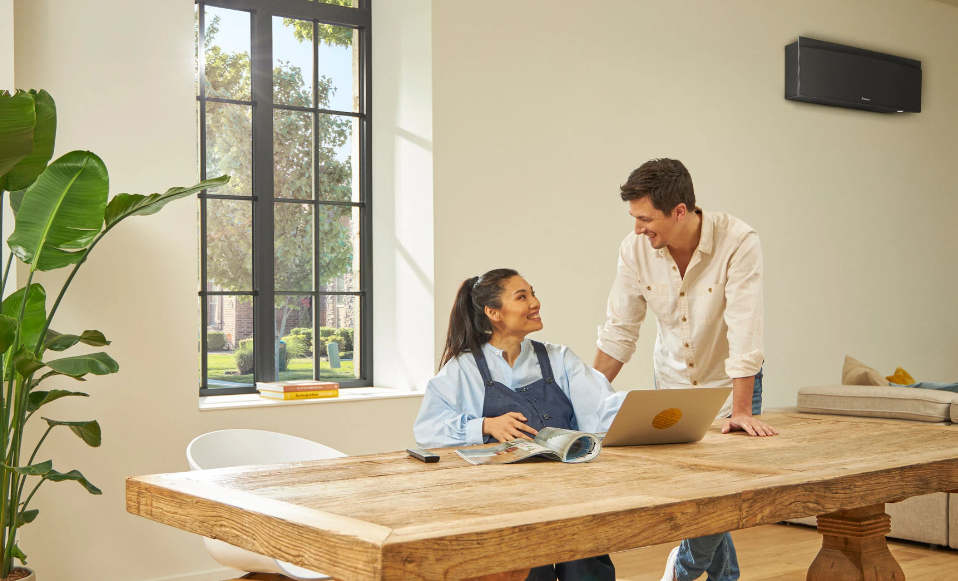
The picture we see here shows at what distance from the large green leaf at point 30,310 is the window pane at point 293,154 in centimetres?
143

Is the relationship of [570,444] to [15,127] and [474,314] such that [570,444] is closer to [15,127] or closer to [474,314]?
[474,314]

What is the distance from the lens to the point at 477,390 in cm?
221

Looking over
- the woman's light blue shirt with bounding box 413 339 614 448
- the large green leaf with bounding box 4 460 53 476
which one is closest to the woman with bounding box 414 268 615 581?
the woman's light blue shirt with bounding box 413 339 614 448

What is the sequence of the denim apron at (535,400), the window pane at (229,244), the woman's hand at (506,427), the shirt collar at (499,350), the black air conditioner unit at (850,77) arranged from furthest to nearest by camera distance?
the black air conditioner unit at (850,77) < the window pane at (229,244) < the shirt collar at (499,350) < the denim apron at (535,400) < the woman's hand at (506,427)

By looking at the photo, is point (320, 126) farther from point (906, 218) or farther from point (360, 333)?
point (906, 218)

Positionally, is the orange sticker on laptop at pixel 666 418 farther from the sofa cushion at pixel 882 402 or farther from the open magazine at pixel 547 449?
the sofa cushion at pixel 882 402

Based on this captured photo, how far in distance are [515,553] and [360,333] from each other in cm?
308

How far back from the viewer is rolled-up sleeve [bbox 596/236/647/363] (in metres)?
2.80

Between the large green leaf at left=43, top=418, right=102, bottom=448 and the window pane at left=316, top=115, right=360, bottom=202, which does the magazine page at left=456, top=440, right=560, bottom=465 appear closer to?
the large green leaf at left=43, top=418, right=102, bottom=448

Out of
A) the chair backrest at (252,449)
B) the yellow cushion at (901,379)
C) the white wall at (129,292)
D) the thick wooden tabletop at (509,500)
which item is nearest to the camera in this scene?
the thick wooden tabletop at (509,500)

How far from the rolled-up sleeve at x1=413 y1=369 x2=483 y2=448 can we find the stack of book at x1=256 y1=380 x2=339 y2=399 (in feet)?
5.17

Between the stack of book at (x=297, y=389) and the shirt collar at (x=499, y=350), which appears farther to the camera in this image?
the stack of book at (x=297, y=389)

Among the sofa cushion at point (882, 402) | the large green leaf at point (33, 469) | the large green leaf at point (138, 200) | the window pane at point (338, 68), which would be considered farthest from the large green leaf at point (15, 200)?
the sofa cushion at point (882, 402)

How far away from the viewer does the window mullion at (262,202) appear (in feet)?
12.7
